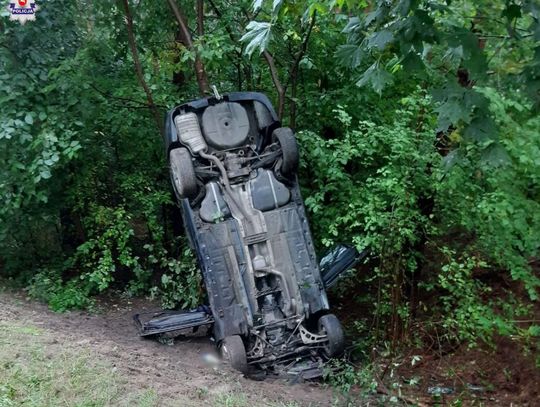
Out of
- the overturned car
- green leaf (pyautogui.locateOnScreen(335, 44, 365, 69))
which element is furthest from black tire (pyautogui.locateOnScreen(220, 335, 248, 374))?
green leaf (pyautogui.locateOnScreen(335, 44, 365, 69))

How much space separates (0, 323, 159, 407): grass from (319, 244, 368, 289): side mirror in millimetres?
2828

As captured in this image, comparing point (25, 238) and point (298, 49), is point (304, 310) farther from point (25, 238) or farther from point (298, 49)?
point (25, 238)

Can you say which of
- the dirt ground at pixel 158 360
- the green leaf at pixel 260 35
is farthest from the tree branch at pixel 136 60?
the green leaf at pixel 260 35

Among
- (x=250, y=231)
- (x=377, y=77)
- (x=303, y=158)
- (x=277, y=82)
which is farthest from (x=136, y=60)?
(x=377, y=77)

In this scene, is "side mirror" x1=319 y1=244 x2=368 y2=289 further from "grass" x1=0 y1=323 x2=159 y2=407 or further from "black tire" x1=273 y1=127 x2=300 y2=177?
"grass" x1=0 y1=323 x2=159 y2=407

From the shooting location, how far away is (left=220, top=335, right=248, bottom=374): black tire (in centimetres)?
595

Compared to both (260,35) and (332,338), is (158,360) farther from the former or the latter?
(260,35)

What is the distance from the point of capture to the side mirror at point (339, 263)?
6859 millimetres

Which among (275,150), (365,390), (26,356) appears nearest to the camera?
(26,356)

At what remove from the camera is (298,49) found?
8094mm

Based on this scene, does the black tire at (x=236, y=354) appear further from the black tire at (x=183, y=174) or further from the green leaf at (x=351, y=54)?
the green leaf at (x=351, y=54)

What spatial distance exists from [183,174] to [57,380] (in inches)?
107

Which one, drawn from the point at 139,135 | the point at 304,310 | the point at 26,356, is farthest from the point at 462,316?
the point at 139,135

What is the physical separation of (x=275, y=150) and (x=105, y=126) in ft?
8.98
